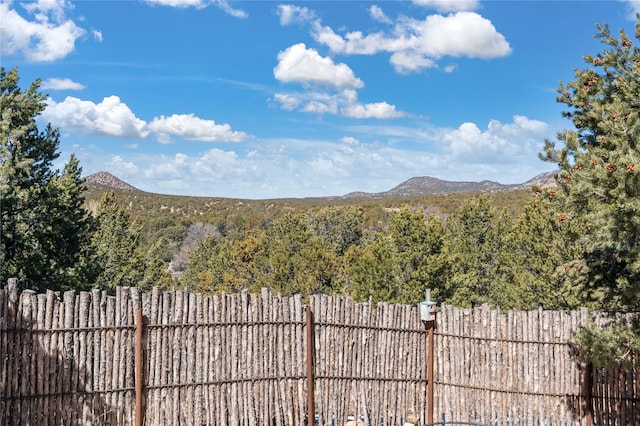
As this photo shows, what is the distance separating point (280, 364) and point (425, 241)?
1208 centimetres

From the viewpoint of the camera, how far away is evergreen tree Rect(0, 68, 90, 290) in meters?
11.7

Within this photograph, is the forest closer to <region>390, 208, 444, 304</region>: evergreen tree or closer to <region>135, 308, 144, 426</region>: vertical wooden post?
<region>390, 208, 444, 304</region>: evergreen tree

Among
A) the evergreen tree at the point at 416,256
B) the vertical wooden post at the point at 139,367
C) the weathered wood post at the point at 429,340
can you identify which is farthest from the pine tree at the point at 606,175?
the evergreen tree at the point at 416,256

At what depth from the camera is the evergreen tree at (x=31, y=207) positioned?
11.7 m

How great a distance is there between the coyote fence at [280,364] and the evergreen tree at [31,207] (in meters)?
5.19

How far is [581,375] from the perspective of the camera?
8.23 m

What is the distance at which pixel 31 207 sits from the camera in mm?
12391

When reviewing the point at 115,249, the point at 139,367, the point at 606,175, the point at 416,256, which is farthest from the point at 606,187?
Result: the point at 115,249

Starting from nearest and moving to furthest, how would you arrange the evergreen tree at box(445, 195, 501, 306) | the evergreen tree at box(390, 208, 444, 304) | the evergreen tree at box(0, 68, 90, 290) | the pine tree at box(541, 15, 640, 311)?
the pine tree at box(541, 15, 640, 311) < the evergreen tree at box(0, 68, 90, 290) < the evergreen tree at box(390, 208, 444, 304) < the evergreen tree at box(445, 195, 501, 306)

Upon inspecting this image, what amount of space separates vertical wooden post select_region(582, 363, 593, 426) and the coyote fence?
2cm

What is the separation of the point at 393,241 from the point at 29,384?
1441 cm

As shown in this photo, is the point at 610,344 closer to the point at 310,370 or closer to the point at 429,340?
the point at 429,340

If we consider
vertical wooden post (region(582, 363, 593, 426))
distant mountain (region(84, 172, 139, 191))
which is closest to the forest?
vertical wooden post (region(582, 363, 593, 426))

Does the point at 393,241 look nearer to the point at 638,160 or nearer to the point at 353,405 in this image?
the point at 353,405
